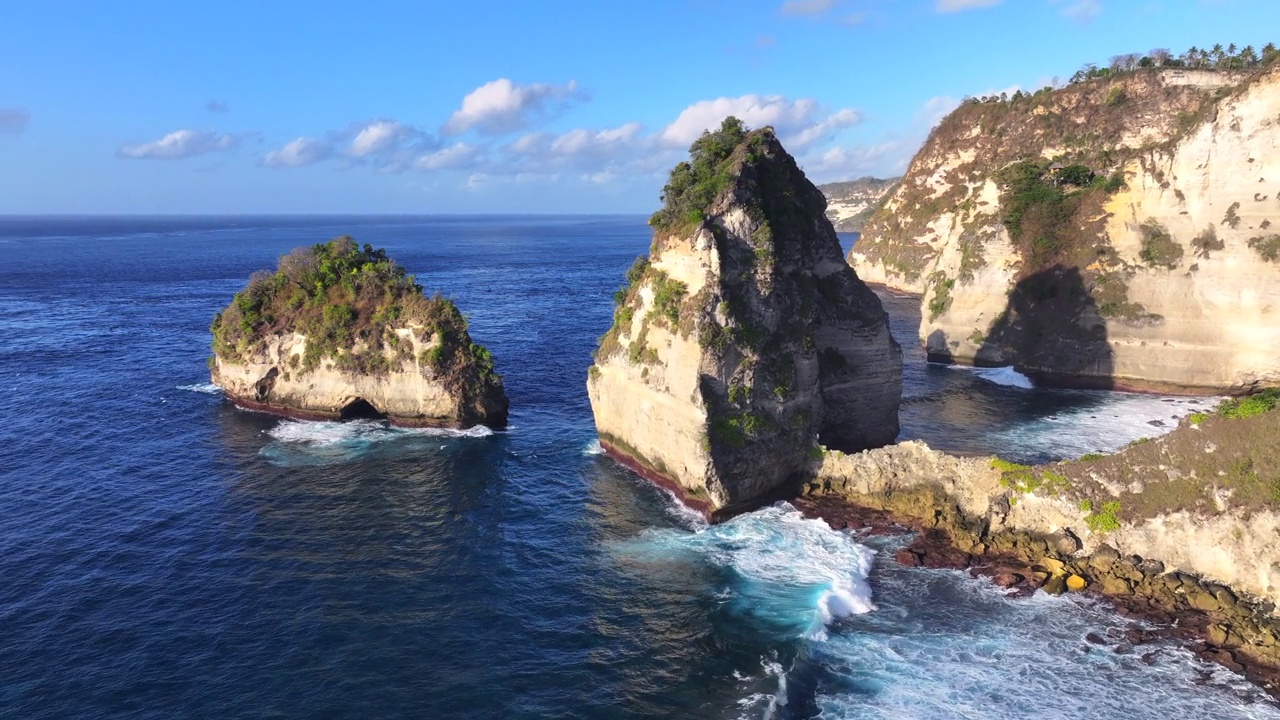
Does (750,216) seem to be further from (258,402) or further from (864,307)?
(258,402)

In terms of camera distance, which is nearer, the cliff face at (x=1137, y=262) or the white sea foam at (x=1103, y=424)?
the white sea foam at (x=1103, y=424)

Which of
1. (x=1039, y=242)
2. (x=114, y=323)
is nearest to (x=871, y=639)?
(x=1039, y=242)

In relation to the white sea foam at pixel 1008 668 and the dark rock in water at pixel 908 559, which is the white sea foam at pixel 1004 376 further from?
the white sea foam at pixel 1008 668

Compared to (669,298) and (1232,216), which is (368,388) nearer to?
(669,298)

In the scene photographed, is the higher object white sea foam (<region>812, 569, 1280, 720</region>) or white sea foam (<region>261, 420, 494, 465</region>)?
white sea foam (<region>261, 420, 494, 465</region>)

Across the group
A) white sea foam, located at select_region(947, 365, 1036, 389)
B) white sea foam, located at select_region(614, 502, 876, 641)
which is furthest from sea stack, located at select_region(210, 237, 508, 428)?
white sea foam, located at select_region(947, 365, 1036, 389)

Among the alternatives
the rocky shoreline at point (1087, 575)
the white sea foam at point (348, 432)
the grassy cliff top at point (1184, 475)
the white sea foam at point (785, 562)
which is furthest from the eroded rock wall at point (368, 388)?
the grassy cliff top at point (1184, 475)

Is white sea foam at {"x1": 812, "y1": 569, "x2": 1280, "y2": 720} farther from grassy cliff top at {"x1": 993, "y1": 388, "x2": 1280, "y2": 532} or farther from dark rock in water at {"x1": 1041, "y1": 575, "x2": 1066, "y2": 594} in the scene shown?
grassy cliff top at {"x1": 993, "y1": 388, "x2": 1280, "y2": 532}
